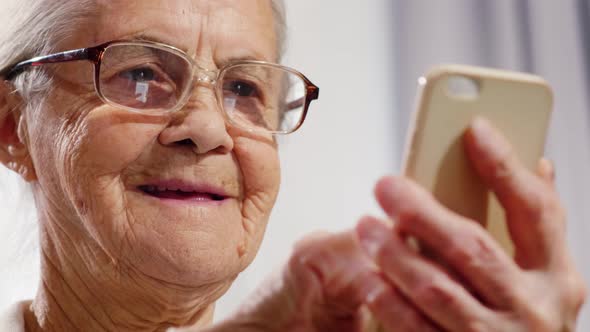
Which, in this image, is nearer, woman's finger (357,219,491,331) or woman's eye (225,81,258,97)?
woman's finger (357,219,491,331)

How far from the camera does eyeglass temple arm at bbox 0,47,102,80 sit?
1063 millimetres

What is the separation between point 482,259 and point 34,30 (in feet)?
3.11

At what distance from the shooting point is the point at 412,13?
2197 mm

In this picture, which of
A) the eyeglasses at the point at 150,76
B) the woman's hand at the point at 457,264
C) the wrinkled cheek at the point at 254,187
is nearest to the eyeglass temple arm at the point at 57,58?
the eyeglasses at the point at 150,76

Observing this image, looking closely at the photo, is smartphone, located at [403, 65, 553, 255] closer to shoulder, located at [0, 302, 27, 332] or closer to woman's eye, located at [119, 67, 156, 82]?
woman's eye, located at [119, 67, 156, 82]

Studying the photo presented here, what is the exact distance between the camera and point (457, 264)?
1.87 ft

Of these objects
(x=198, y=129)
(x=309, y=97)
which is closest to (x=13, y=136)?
(x=198, y=129)

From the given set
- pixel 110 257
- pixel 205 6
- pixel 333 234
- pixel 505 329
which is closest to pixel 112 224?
pixel 110 257

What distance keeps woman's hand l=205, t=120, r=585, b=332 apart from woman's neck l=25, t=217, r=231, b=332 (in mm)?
524

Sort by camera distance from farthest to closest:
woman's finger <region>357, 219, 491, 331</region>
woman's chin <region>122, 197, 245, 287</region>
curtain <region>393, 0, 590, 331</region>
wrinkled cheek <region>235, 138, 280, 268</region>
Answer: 1. curtain <region>393, 0, 590, 331</region>
2. wrinkled cheek <region>235, 138, 280, 268</region>
3. woman's chin <region>122, 197, 245, 287</region>
4. woman's finger <region>357, 219, 491, 331</region>

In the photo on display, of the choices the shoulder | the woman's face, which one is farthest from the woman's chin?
the shoulder

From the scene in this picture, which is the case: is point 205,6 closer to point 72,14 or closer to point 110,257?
point 72,14

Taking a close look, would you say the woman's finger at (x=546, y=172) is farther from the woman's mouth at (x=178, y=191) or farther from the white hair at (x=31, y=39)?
the white hair at (x=31, y=39)

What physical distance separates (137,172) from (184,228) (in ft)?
0.39
